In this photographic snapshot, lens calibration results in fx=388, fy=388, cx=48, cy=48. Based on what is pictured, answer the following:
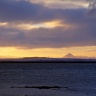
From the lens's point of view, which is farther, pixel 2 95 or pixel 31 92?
pixel 31 92

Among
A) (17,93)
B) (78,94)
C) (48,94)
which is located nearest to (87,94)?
(78,94)

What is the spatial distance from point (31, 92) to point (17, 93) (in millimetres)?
2898

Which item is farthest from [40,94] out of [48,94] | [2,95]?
[2,95]

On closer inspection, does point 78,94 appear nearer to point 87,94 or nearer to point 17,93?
point 87,94

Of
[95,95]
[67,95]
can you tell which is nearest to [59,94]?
[67,95]

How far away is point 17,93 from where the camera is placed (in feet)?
231

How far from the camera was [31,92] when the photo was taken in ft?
236

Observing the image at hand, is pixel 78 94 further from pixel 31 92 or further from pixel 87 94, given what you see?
pixel 31 92

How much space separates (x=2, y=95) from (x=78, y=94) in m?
13.8

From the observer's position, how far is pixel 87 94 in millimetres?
70438

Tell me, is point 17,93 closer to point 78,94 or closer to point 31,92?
point 31,92

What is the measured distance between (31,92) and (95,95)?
12.1 meters

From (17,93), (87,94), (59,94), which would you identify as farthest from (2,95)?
(87,94)

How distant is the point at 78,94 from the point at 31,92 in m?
8.77
